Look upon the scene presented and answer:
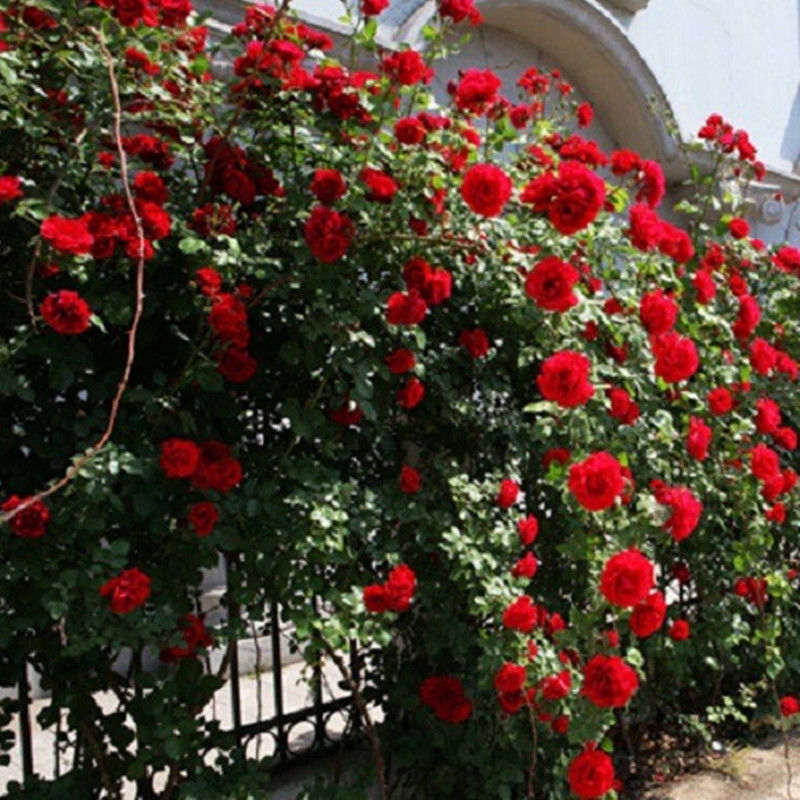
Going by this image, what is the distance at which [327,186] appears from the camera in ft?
9.41

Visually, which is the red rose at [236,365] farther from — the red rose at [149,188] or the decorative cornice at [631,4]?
the decorative cornice at [631,4]

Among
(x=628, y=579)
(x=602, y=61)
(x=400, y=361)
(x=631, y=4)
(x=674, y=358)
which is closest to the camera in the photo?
(x=628, y=579)

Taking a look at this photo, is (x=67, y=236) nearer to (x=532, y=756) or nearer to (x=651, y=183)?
(x=532, y=756)

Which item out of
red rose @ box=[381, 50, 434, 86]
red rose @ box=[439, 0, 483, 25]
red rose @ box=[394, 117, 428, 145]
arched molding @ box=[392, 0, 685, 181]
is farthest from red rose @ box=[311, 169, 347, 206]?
arched molding @ box=[392, 0, 685, 181]

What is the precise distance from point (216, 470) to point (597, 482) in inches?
37.6

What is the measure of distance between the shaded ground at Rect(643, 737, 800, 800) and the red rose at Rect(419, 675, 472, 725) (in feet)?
3.97

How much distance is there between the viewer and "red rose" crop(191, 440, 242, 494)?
271 centimetres

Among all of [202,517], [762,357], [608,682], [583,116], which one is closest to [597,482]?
[608,682]

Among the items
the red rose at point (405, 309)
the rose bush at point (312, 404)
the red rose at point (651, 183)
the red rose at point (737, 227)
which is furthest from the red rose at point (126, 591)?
the red rose at point (737, 227)

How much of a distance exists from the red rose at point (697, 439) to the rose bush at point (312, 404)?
0.7 inches

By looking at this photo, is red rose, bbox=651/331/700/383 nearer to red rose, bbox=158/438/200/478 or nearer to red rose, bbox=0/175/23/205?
red rose, bbox=158/438/200/478

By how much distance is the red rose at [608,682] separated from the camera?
286 centimetres

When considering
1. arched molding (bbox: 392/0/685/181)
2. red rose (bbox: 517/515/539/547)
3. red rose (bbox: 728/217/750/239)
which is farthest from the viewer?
arched molding (bbox: 392/0/685/181)

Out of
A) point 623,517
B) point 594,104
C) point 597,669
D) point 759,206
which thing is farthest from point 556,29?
point 597,669
